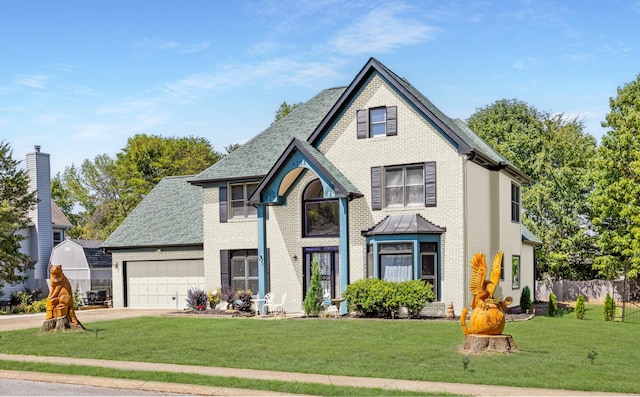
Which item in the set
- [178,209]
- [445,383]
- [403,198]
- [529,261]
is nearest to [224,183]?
[178,209]

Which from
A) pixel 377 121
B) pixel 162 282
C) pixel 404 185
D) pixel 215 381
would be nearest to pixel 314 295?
pixel 404 185

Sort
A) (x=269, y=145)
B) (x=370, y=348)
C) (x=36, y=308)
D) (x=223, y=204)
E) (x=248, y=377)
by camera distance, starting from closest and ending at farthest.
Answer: (x=248, y=377)
(x=370, y=348)
(x=223, y=204)
(x=269, y=145)
(x=36, y=308)

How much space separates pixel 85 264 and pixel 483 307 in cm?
3001

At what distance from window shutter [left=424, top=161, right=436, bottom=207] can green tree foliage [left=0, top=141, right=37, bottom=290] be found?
2093 centimetres

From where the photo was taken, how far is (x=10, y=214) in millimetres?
35219

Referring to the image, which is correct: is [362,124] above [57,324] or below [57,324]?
above

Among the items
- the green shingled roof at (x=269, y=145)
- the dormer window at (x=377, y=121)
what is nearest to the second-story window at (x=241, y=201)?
the green shingled roof at (x=269, y=145)

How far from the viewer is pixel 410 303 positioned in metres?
23.9

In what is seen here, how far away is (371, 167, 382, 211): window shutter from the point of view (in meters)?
26.5

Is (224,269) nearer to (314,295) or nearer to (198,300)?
(198,300)

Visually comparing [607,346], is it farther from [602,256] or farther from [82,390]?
[602,256]

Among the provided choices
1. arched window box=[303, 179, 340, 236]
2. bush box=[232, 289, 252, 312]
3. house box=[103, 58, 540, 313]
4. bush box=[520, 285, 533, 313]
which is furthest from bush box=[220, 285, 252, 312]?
bush box=[520, 285, 533, 313]

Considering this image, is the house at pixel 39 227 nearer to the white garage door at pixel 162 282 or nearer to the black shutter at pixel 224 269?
the white garage door at pixel 162 282

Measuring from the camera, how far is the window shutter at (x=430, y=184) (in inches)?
1010
